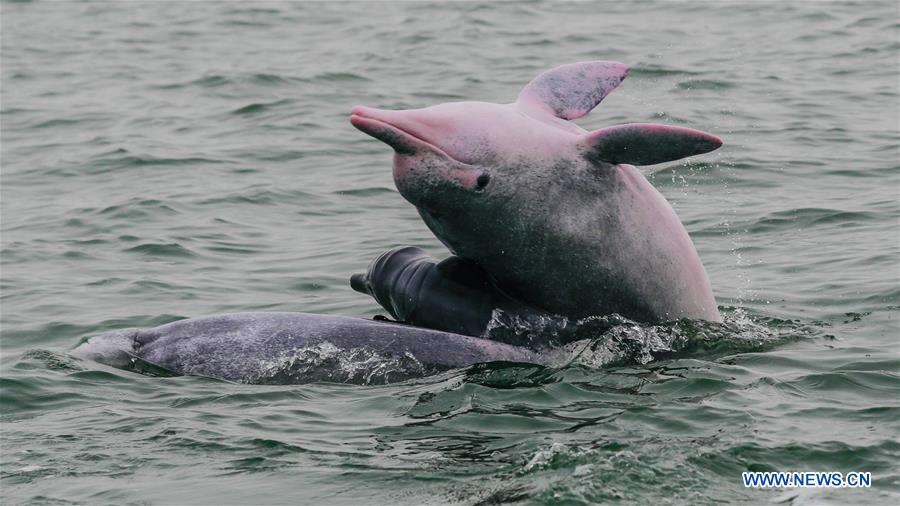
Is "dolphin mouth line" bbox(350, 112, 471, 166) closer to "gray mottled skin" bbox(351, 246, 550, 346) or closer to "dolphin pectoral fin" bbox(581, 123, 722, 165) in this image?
"dolphin pectoral fin" bbox(581, 123, 722, 165)

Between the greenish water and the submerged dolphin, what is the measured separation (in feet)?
1.65

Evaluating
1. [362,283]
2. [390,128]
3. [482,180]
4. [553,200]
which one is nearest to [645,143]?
[553,200]

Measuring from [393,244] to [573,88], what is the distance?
16.5ft

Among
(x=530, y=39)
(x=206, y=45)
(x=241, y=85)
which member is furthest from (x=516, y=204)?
(x=206, y=45)

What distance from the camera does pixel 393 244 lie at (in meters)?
15.9

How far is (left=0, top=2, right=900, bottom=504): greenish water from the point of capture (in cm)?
895

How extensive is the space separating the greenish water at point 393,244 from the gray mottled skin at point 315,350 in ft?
0.52

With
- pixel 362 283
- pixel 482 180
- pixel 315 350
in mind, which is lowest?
pixel 315 350

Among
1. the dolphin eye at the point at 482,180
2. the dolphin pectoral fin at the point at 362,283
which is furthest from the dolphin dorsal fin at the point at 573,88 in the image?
the dolphin pectoral fin at the point at 362,283

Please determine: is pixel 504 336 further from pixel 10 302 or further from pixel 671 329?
pixel 10 302

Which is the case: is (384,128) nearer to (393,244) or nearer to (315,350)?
(315,350)

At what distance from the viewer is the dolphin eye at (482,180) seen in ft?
33.6

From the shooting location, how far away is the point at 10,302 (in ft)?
47.9

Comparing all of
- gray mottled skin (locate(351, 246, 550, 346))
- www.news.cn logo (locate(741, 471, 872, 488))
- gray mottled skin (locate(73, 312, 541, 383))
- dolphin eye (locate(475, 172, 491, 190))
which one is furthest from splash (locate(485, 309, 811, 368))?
www.news.cn logo (locate(741, 471, 872, 488))
